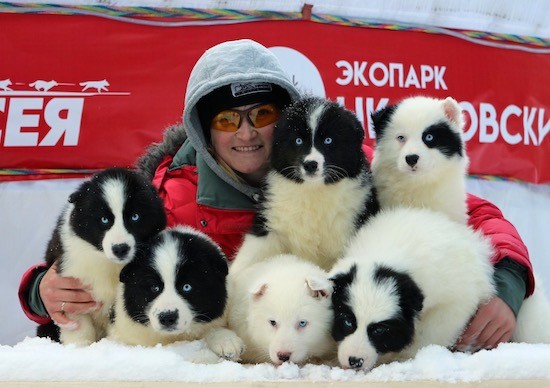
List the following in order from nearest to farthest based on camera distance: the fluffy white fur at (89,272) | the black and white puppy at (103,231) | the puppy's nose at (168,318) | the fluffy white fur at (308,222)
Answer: the puppy's nose at (168,318) → the black and white puppy at (103,231) → the fluffy white fur at (89,272) → the fluffy white fur at (308,222)

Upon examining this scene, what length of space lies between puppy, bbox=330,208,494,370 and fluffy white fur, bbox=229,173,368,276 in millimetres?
129

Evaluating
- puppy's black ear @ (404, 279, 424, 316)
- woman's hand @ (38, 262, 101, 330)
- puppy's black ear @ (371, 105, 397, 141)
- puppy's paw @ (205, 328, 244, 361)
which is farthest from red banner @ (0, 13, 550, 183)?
puppy's black ear @ (404, 279, 424, 316)

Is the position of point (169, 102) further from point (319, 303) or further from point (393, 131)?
point (319, 303)

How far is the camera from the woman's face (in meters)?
3.28

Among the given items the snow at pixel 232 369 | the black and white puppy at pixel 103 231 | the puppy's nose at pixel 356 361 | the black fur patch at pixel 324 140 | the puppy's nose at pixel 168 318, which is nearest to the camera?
the snow at pixel 232 369

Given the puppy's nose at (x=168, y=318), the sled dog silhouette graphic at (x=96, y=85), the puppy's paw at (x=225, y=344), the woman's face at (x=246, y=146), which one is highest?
the woman's face at (x=246, y=146)

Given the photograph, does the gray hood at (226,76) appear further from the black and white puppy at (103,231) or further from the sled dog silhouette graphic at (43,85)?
the sled dog silhouette graphic at (43,85)

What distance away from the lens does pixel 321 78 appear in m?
5.16

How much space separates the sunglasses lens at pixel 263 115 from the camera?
3283 mm

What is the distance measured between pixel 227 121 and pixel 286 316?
3.50 ft

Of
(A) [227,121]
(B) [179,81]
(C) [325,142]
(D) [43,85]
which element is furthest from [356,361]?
(D) [43,85]

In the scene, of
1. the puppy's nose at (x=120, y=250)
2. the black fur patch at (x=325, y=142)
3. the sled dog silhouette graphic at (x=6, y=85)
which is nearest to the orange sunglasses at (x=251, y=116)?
the black fur patch at (x=325, y=142)

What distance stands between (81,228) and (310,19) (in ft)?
9.89

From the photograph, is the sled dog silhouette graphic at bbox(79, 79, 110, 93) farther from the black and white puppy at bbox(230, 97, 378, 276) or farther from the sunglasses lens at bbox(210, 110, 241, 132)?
the black and white puppy at bbox(230, 97, 378, 276)
